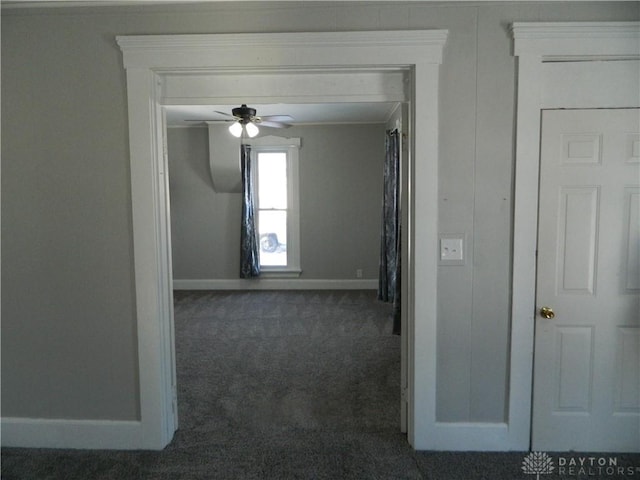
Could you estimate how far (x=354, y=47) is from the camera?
204cm

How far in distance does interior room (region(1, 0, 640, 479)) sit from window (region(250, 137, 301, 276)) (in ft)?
12.8

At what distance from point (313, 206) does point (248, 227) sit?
1.01 meters

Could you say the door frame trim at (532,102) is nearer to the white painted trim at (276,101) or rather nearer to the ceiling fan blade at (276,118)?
the white painted trim at (276,101)

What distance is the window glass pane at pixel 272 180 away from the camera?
6.16 m

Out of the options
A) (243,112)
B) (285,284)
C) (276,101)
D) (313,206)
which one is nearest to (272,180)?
(313,206)

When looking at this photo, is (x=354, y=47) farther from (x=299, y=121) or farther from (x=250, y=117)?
(x=299, y=121)

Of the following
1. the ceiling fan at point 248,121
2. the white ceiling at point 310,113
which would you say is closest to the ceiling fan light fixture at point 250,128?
the ceiling fan at point 248,121

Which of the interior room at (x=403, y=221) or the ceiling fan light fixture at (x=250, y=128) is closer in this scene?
the interior room at (x=403, y=221)

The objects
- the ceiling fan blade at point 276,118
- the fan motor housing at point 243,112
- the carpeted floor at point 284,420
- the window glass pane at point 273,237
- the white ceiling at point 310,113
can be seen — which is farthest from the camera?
the window glass pane at point 273,237

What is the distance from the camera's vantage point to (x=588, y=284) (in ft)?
7.02

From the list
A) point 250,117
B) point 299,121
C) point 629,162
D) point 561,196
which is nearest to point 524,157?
point 561,196

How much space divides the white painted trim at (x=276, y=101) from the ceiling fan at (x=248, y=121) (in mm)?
1276

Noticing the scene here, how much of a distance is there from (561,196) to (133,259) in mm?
2242

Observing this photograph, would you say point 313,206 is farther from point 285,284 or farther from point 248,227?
point 285,284
